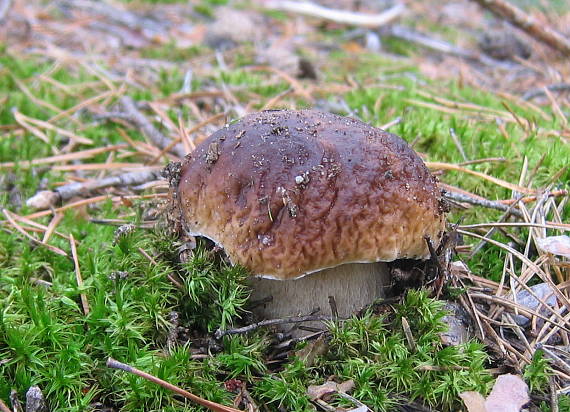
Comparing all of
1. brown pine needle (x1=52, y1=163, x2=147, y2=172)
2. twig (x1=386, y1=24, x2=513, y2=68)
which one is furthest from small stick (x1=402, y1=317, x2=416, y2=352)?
twig (x1=386, y1=24, x2=513, y2=68)

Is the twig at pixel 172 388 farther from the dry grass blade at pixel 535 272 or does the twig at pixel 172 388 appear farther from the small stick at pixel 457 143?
the small stick at pixel 457 143

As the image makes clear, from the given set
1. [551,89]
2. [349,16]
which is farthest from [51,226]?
[349,16]

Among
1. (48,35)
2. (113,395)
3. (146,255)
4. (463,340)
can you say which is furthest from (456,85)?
(48,35)

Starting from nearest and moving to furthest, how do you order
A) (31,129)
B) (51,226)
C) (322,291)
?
(322,291) → (51,226) → (31,129)

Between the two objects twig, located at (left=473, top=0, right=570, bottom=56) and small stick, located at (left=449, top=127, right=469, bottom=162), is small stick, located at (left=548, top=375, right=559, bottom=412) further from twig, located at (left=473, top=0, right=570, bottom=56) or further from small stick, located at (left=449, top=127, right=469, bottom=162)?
twig, located at (left=473, top=0, right=570, bottom=56)

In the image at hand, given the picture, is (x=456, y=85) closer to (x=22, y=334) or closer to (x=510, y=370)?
(x=510, y=370)

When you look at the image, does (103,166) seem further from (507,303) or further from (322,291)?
(507,303)
